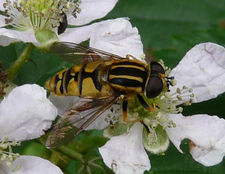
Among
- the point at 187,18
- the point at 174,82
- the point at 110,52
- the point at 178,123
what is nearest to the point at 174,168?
the point at 178,123

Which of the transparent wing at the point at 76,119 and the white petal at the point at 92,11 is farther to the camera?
the white petal at the point at 92,11

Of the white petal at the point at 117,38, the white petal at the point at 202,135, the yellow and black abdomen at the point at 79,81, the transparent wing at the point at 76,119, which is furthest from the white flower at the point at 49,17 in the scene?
the white petal at the point at 202,135

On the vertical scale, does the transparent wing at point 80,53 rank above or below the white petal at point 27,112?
above

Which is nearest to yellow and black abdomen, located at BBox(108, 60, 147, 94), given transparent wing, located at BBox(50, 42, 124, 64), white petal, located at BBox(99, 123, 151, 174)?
transparent wing, located at BBox(50, 42, 124, 64)

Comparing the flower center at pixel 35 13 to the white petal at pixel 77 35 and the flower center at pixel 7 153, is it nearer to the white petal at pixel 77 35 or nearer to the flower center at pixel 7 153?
the white petal at pixel 77 35

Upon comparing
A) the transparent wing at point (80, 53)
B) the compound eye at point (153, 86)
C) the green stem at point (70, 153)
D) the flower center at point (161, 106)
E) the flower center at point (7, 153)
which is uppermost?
the transparent wing at point (80, 53)

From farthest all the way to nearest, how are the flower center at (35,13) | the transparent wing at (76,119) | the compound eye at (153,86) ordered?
the flower center at (35,13)
the compound eye at (153,86)
the transparent wing at (76,119)
